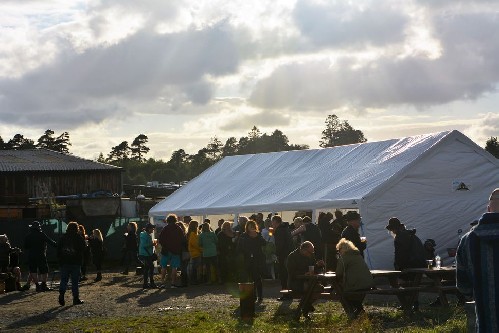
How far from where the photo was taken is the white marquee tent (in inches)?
875

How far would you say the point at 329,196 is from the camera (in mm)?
23453

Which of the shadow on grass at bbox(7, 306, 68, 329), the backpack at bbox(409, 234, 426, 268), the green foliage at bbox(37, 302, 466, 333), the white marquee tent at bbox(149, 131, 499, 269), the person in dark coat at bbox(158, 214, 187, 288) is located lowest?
the green foliage at bbox(37, 302, 466, 333)

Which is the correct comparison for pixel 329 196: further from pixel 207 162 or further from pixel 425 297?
pixel 207 162

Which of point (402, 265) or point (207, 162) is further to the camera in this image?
point (207, 162)

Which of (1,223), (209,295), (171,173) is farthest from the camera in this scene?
(171,173)

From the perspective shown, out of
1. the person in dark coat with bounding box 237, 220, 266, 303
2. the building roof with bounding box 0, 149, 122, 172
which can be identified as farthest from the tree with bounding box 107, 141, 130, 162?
the person in dark coat with bounding box 237, 220, 266, 303

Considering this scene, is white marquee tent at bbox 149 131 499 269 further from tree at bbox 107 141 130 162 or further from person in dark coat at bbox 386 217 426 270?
tree at bbox 107 141 130 162

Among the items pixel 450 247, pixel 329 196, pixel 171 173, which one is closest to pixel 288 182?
pixel 329 196

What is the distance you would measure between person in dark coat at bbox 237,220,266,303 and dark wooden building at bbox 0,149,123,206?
3778 cm

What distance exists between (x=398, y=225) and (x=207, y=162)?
10016 cm

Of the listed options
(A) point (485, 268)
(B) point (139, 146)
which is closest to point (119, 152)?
(B) point (139, 146)

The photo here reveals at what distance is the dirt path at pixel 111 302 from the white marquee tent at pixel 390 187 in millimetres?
2675

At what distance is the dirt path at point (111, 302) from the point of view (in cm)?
1633

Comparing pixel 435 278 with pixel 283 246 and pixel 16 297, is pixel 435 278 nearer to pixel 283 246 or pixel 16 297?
pixel 283 246
